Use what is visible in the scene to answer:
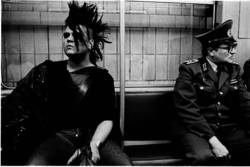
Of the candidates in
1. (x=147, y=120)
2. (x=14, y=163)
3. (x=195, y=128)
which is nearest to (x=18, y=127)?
(x=14, y=163)

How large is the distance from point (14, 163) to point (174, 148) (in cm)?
142

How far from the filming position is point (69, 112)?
84.1 inches

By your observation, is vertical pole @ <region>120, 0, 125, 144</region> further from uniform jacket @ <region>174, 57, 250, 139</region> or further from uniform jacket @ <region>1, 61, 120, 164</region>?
uniform jacket @ <region>174, 57, 250, 139</region>

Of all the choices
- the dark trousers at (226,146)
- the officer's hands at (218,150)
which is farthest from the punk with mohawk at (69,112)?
the officer's hands at (218,150)

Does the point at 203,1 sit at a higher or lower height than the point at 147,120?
higher

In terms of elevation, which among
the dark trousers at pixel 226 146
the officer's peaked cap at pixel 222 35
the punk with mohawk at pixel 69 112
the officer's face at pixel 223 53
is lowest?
the dark trousers at pixel 226 146

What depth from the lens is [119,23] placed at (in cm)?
274

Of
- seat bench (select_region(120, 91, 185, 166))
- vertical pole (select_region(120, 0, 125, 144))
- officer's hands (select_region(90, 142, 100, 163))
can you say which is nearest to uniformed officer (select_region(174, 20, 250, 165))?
seat bench (select_region(120, 91, 185, 166))

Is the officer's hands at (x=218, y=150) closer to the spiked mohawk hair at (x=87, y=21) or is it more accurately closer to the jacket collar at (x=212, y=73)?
the jacket collar at (x=212, y=73)

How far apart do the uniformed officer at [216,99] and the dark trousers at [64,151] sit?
1.99 feet

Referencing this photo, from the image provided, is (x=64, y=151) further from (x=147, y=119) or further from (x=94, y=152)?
(x=147, y=119)

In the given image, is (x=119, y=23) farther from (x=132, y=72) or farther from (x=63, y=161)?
(x=63, y=161)

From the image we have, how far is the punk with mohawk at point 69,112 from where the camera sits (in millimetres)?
1942

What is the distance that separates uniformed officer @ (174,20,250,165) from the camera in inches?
90.0
